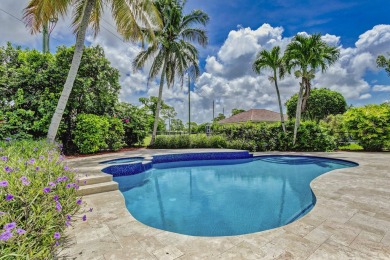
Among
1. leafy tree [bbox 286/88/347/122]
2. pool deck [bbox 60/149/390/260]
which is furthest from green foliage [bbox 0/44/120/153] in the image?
leafy tree [bbox 286/88/347/122]

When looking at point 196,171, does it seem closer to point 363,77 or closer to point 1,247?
point 1,247

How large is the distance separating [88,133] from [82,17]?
5740 mm

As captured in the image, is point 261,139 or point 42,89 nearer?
point 42,89

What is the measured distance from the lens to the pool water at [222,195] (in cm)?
409

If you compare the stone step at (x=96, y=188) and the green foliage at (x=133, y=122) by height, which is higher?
the green foliage at (x=133, y=122)

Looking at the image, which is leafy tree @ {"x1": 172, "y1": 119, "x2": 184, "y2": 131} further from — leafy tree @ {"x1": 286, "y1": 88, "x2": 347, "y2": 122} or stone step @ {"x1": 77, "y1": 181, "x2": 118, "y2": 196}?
stone step @ {"x1": 77, "y1": 181, "x2": 118, "y2": 196}

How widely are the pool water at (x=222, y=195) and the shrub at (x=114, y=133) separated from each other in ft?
13.6

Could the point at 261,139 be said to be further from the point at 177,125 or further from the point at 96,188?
the point at 177,125

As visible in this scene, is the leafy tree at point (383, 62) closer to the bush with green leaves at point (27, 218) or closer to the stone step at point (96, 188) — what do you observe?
the stone step at point (96, 188)

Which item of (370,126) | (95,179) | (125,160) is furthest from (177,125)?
(95,179)

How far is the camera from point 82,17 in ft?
25.2

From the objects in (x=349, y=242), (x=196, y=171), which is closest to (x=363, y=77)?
(x=196, y=171)

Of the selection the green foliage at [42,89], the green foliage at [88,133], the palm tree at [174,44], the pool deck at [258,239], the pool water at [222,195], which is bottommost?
the pool water at [222,195]

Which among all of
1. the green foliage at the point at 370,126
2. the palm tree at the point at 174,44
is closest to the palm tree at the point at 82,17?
the palm tree at the point at 174,44
